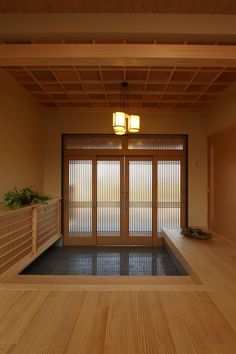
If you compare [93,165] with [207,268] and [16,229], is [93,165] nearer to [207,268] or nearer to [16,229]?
[16,229]

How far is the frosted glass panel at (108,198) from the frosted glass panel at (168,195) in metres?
1.01

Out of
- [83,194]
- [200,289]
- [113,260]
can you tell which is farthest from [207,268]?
[83,194]

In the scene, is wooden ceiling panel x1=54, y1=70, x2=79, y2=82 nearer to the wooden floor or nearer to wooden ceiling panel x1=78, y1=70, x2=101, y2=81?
wooden ceiling panel x1=78, y1=70, x2=101, y2=81

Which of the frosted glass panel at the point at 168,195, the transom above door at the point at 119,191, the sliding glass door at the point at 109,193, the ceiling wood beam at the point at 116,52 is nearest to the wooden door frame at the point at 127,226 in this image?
the transom above door at the point at 119,191

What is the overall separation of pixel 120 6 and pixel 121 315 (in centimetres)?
287

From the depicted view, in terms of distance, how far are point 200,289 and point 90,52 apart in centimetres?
268

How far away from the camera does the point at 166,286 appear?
2.74 m

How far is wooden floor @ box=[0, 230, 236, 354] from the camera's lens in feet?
5.89

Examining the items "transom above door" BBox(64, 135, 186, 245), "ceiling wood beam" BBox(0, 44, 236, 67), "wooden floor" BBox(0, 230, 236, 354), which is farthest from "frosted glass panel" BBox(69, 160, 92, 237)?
"ceiling wood beam" BBox(0, 44, 236, 67)

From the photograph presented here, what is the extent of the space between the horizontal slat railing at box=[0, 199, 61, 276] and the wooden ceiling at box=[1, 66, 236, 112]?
212 cm

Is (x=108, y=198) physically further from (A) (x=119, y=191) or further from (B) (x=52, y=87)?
(B) (x=52, y=87)

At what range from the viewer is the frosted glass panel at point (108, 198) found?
20.3 ft

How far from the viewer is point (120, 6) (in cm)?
256

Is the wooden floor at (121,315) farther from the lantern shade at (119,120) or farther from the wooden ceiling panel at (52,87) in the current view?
the wooden ceiling panel at (52,87)
